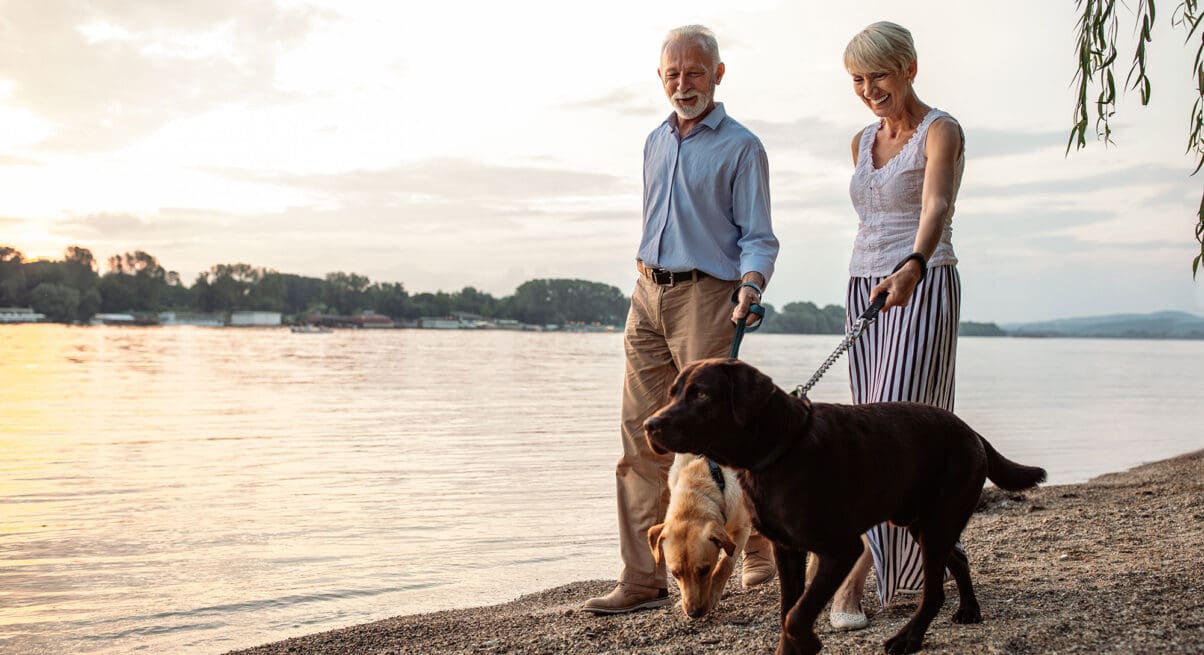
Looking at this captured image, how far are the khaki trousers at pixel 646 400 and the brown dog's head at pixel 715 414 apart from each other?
1.82 metres

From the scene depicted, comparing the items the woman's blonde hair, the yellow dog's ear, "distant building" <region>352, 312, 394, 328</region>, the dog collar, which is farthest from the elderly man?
"distant building" <region>352, 312, 394, 328</region>

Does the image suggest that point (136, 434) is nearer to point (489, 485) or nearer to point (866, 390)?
point (489, 485)

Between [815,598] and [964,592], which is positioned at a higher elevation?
[815,598]

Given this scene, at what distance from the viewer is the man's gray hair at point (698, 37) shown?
473cm

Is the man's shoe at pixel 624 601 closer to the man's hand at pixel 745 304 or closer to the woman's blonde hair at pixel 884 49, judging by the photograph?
the man's hand at pixel 745 304

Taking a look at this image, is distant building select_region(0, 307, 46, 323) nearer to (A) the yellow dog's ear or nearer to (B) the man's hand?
(A) the yellow dog's ear

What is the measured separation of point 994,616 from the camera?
412cm

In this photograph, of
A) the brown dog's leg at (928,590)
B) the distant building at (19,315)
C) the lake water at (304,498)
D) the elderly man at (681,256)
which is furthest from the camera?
the distant building at (19,315)

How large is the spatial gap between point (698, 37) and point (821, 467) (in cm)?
248

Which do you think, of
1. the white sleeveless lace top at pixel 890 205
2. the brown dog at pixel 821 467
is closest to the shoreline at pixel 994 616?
the brown dog at pixel 821 467

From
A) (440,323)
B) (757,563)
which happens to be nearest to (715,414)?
(757,563)

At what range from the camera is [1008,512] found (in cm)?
830

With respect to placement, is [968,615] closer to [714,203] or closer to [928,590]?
[928,590]

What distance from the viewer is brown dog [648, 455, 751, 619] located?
174 inches
